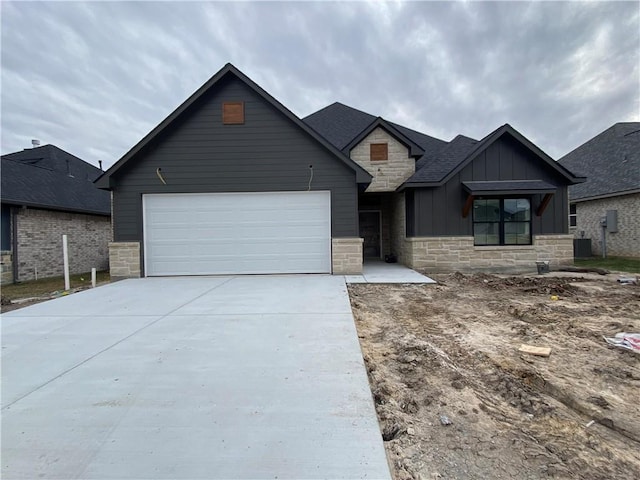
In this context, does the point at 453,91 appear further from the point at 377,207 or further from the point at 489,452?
the point at 489,452

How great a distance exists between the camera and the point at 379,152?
1347 centimetres

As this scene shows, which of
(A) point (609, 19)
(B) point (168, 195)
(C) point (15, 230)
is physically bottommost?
(C) point (15, 230)

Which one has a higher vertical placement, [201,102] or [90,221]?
→ [201,102]

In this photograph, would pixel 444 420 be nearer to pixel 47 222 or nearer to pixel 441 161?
pixel 441 161

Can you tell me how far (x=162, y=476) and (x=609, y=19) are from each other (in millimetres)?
16781

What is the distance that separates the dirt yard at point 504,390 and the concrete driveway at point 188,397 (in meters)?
0.33

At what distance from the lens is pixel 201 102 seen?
9.81m

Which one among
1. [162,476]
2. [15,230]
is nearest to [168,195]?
[15,230]

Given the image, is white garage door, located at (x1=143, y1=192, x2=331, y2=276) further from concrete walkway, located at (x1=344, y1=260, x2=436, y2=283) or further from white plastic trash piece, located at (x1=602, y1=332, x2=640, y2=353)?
white plastic trash piece, located at (x1=602, y1=332, x2=640, y2=353)

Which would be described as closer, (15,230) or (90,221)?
(15,230)

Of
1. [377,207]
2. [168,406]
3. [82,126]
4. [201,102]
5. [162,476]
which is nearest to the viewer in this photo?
[162,476]

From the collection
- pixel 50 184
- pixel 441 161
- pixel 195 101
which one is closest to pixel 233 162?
pixel 195 101

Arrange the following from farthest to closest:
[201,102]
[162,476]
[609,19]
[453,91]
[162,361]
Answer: [453,91] → [609,19] → [201,102] → [162,361] → [162,476]

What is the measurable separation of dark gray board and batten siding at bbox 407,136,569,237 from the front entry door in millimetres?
4239
